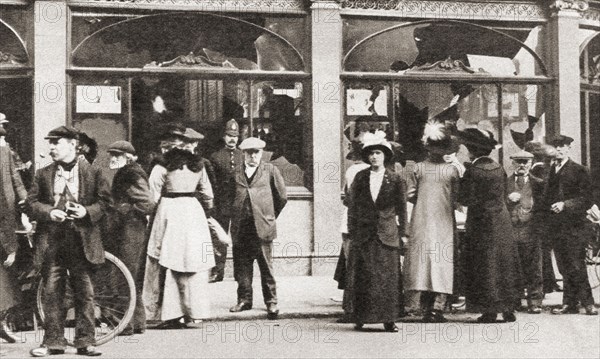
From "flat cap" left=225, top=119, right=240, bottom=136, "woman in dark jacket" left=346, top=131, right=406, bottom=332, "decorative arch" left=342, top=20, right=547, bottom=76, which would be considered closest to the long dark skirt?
"woman in dark jacket" left=346, top=131, right=406, bottom=332

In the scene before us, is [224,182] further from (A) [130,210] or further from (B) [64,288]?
(B) [64,288]

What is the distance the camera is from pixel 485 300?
9.91 meters

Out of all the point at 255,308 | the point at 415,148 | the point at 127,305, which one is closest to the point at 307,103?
the point at 415,148

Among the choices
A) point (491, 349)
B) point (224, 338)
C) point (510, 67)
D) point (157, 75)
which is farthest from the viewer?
point (510, 67)

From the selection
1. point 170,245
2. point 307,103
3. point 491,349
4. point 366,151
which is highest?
point 307,103

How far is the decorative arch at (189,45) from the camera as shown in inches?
539

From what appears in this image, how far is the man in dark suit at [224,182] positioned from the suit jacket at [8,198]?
4.32m

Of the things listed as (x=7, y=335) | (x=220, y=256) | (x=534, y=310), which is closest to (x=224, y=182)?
(x=220, y=256)

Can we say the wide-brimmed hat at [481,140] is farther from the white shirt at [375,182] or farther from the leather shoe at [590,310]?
the leather shoe at [590,310]

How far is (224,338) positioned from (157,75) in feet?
19.4

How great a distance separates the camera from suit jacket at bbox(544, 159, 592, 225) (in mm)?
10711

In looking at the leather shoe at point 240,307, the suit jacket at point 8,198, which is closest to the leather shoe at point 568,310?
the leather shoe at point 240,307

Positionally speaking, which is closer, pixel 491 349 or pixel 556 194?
pixel 491 349

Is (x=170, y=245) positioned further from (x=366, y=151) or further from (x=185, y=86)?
(x=185, y=86)
